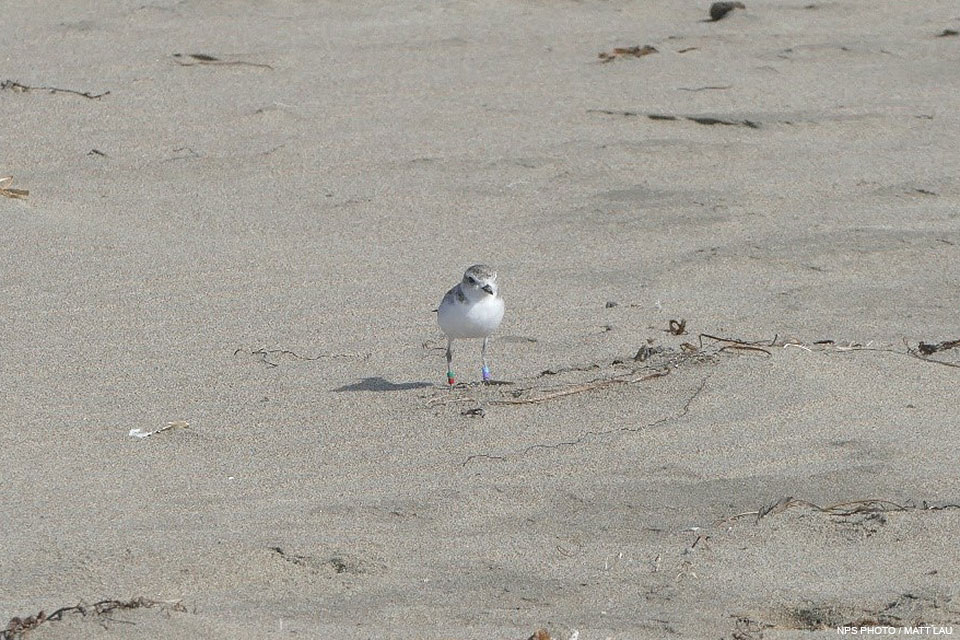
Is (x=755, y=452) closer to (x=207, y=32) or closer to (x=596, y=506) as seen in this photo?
(x=596, y=506)

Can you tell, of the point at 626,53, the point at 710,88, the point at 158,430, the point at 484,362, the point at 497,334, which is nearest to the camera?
the point at 158,430

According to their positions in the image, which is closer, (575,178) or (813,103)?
(575,178)

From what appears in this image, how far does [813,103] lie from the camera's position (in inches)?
371

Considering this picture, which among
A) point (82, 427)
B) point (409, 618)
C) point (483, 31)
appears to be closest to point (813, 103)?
point (483, 31)

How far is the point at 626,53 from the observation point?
10227mm

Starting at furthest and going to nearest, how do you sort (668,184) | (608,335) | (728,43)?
(728,43), (668,184), (608,335)

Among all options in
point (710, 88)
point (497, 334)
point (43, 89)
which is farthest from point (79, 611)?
point (710, 88)

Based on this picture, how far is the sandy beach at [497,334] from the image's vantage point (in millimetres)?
4211

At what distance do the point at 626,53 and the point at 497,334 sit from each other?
13.8ft

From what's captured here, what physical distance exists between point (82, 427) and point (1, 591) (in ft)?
4.60

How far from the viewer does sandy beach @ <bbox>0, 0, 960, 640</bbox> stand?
166 inches

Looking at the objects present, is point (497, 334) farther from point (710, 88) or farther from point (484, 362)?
point (710, 88)

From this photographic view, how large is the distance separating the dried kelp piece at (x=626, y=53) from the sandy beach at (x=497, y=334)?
44 mm

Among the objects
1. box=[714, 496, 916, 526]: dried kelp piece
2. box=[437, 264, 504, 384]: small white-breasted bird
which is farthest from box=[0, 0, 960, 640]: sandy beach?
box=[437, 264, 504, 384]: small white-breasted bird
